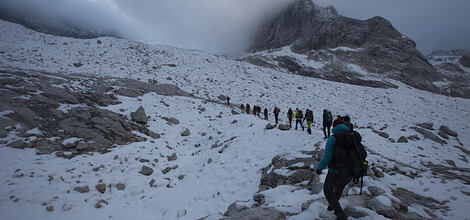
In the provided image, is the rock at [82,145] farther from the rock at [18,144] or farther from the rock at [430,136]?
the rock at [430,136]

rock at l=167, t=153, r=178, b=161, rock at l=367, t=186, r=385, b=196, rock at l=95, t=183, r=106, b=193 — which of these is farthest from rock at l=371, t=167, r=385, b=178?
rock at l=95, t=183, r=106, b=193

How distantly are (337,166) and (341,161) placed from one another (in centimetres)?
12

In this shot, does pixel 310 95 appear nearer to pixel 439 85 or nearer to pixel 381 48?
pixel 439 85

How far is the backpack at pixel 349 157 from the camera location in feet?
11.1

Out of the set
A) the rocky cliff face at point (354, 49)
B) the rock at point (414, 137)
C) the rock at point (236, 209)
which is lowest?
the rock at point (236, 209)

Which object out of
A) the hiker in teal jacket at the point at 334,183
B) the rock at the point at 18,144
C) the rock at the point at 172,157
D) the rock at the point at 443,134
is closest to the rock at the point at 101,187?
the rock at the point at 172,157

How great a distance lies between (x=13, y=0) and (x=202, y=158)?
396ft

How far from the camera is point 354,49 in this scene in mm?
70438

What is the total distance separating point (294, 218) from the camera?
3865mm

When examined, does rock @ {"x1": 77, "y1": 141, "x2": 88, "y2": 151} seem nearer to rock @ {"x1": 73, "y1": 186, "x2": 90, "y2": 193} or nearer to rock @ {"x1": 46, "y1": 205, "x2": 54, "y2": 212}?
rock @ {"x1": 73, "y1": 186, "x2": 90, "y2": 193}

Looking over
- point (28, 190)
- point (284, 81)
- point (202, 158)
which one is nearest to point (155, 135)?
point (202, 158)

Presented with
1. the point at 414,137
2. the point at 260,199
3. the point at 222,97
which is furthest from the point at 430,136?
the point at 222,97

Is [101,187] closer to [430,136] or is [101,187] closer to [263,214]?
[263,214]

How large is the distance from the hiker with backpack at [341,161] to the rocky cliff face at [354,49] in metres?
52.6
